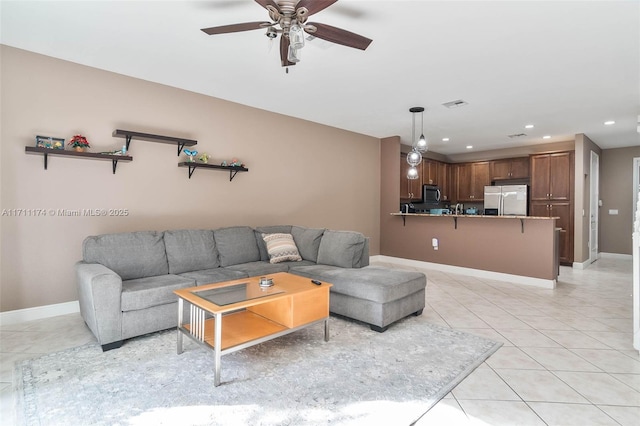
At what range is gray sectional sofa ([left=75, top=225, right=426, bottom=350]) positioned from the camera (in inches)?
104

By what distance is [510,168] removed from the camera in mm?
7656

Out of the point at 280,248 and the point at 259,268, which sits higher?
the point at 280,248

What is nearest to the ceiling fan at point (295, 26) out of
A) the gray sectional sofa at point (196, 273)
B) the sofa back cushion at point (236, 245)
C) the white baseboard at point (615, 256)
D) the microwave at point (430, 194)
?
the gray sectional sofa at point (196, 273)

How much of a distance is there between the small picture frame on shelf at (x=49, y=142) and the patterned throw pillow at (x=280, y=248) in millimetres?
2308

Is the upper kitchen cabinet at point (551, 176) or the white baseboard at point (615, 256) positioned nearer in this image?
the upper kitchen cabinet at point (551, 176)

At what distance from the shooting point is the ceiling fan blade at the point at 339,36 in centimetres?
216

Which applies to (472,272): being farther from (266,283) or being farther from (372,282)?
(266,283)

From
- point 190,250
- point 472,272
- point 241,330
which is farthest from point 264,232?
point 472,272

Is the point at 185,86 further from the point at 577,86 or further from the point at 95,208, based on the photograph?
the point at 577,86

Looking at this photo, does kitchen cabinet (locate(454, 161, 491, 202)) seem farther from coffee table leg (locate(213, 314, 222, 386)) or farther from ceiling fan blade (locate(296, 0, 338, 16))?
coffee table leg (locate(213, 314, 222, 386))

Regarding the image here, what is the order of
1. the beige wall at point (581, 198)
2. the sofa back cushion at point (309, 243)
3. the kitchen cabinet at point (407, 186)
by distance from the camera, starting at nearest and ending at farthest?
the sofa back cushion at point (309, 243) < the beige wall at point (581, 198) < the kitchen cabinet at point (407, 186)

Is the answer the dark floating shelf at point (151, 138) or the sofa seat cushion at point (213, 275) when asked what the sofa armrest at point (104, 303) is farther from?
the dark floating shelf at point (151, 138)

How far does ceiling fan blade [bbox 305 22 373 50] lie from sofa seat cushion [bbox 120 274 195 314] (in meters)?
2.36

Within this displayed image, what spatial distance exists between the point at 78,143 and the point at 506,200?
778cm
